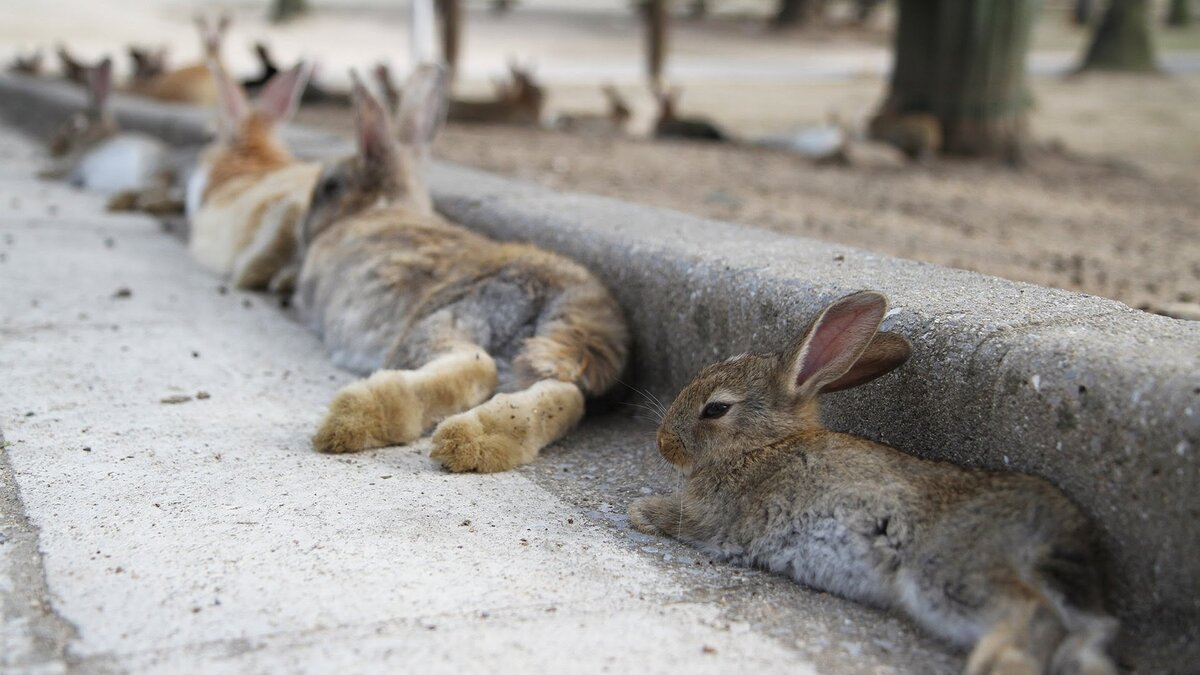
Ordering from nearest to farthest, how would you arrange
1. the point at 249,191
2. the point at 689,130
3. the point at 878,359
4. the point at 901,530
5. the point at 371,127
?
the point at 901,530 < the point at 878,359 < the point at 371,127 < the point at 249,191 < the point at 689,130

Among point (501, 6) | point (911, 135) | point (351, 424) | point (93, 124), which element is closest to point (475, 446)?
point (351, 424)

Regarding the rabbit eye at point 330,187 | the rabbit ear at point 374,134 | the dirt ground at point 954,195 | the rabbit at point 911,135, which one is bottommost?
the dirt ground at point 954,195

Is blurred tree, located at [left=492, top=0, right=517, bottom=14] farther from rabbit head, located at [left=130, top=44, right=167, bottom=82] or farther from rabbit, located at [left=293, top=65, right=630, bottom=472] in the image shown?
rabbit, located at [left=293, top=65, right=630, bottom=472]

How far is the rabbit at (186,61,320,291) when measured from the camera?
5812mm

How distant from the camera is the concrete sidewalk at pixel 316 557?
2287 millimetres

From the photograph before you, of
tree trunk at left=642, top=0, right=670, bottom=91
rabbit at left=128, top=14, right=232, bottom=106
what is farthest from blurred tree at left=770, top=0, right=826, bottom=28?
rabbit at left=128, top=14, right=232, bottom=106

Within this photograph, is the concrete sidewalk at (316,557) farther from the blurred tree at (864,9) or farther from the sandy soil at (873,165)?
the blurred tree at (864,9)

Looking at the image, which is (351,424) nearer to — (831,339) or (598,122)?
(831,339)

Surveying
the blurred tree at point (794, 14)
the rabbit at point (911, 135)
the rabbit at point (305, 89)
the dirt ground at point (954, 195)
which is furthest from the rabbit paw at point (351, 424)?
the blurred tree at point (794, 14)

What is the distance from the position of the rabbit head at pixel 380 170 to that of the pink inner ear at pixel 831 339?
2753mm

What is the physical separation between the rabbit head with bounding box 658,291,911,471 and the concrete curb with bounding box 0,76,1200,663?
5.6 inches

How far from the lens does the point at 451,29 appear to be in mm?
16266

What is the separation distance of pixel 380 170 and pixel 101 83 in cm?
541

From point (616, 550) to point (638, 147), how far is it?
6.93 meters
